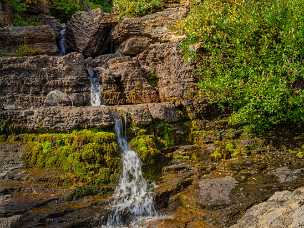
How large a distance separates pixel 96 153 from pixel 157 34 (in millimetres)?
8986

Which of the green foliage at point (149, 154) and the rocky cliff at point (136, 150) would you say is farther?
the green foliage at point (149, 154)

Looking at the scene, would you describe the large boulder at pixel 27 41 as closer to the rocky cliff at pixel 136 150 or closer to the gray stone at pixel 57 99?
the rocky cliff at pixel 136 150

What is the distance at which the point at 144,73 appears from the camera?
20.2 metres

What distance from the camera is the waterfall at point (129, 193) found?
14986mm

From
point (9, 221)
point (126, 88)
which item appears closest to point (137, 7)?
point (126, 88)

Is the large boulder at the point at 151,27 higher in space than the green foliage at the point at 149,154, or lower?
higher

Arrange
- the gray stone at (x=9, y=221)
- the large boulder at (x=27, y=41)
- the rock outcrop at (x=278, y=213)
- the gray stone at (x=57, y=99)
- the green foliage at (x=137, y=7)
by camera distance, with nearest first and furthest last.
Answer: the rock outcrop at (x=278, y=213), the gray stone at (x=9, y=221), the gray stone at (x=57, y=99), the large boulder at (x=27, y=41), the green foliage at (x=137, y=7)

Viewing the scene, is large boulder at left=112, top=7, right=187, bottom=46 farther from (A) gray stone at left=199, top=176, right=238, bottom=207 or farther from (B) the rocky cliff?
(A) gray stone at left=199, top=176, right=238, bottom=207

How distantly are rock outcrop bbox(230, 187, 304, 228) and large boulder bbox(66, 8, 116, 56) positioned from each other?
43.0 feet

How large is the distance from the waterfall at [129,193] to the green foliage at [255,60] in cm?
382

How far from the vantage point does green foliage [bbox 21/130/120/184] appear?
1541 cm

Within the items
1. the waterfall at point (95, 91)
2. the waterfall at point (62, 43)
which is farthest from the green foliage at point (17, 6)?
the waterfall at point (95, 91)

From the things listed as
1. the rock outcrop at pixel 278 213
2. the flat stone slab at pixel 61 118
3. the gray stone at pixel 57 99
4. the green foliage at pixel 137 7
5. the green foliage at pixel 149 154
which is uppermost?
the green foliage at pixel 137 7

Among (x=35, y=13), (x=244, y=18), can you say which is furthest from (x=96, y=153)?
(x=35, y=13)
